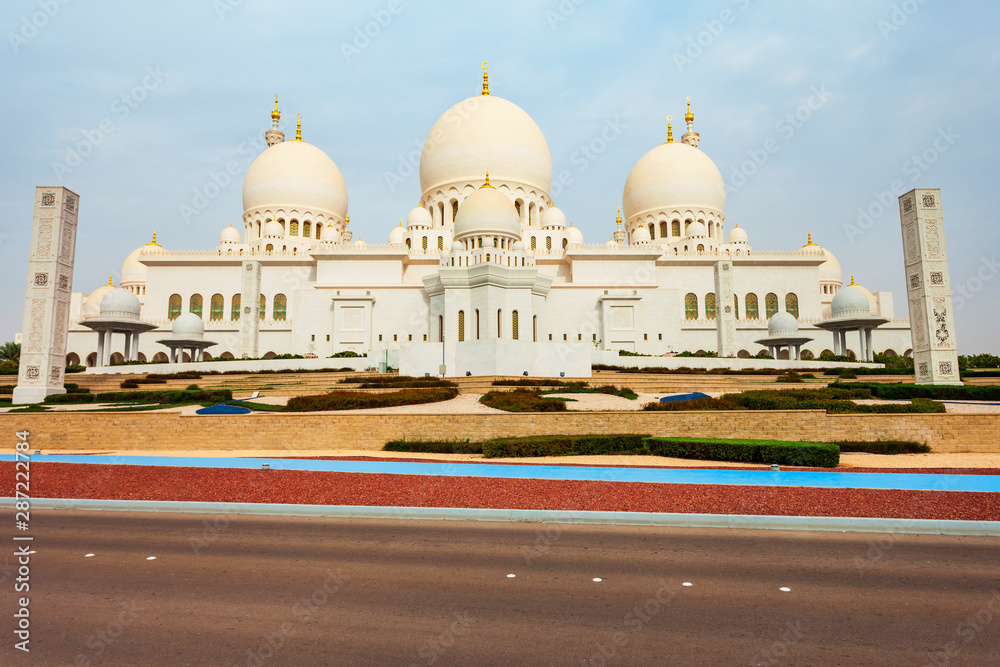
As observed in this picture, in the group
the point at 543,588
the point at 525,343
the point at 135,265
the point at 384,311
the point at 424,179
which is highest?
the point at 424,179

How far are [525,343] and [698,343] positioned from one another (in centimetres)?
1906

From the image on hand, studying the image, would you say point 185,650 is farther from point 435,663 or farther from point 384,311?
point 384,311

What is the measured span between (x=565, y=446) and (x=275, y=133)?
48045mm

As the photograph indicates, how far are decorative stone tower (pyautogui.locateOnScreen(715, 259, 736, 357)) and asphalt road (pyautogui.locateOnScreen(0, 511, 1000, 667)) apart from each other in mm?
34182

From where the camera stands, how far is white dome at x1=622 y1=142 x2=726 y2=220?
48.3 meters

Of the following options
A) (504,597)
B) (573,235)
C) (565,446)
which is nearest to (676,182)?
(573,235)

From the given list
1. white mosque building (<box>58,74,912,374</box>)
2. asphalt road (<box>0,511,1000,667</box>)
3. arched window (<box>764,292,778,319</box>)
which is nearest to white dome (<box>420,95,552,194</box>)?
white mosque building (<box>58,74,912,374</box>)

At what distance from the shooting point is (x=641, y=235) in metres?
48.3

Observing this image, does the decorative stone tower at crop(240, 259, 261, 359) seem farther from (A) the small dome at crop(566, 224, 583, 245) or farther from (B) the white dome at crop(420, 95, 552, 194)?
(A) the small dome at crop(566, 224, 583, 245)

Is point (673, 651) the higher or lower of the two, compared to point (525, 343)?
lower

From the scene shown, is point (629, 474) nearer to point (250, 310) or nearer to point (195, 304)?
point (250, 310)

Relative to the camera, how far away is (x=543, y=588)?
541cm

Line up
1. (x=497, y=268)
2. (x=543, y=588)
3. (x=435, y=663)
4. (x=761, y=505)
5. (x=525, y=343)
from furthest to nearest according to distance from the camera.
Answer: (x=497, y=268), (x=525, y=343), (x=761, y=505), (x=543, y=588), (x=435, y=663)

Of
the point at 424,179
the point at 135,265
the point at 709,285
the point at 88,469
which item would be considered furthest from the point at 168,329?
the point at 709,285
